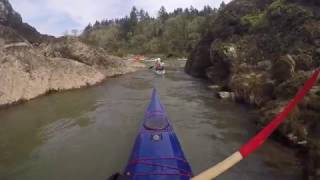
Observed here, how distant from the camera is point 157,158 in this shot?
8438 mm

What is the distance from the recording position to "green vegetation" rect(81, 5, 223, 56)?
82.2m

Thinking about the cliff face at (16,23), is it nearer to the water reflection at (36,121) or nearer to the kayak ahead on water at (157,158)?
the water reflection at (36,121)

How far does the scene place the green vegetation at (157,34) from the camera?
82.2 metres

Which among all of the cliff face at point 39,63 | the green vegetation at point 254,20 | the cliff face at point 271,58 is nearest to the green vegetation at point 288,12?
the cliff face at point 271,58

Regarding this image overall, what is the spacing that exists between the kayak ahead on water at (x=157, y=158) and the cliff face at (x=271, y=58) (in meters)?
3.26

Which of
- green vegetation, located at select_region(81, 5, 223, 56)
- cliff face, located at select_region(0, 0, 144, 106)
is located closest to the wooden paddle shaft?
cliff face, located at select_region(0, 0, 144, 106)

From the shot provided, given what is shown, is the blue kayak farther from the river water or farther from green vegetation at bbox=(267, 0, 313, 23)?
green vegetation at bbox=(267, 0, 313, 23)

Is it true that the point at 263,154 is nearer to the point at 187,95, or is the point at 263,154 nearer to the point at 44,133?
the point at 44,133

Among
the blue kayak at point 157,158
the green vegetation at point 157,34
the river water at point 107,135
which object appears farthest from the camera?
the green vegetation at point 157,34

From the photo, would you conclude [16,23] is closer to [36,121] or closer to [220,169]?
[36,121]

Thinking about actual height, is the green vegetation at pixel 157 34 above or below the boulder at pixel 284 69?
above

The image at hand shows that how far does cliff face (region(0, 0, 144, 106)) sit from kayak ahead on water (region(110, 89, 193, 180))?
438 inches

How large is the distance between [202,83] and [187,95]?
225 inches

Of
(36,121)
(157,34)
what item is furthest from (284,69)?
(157,34)
